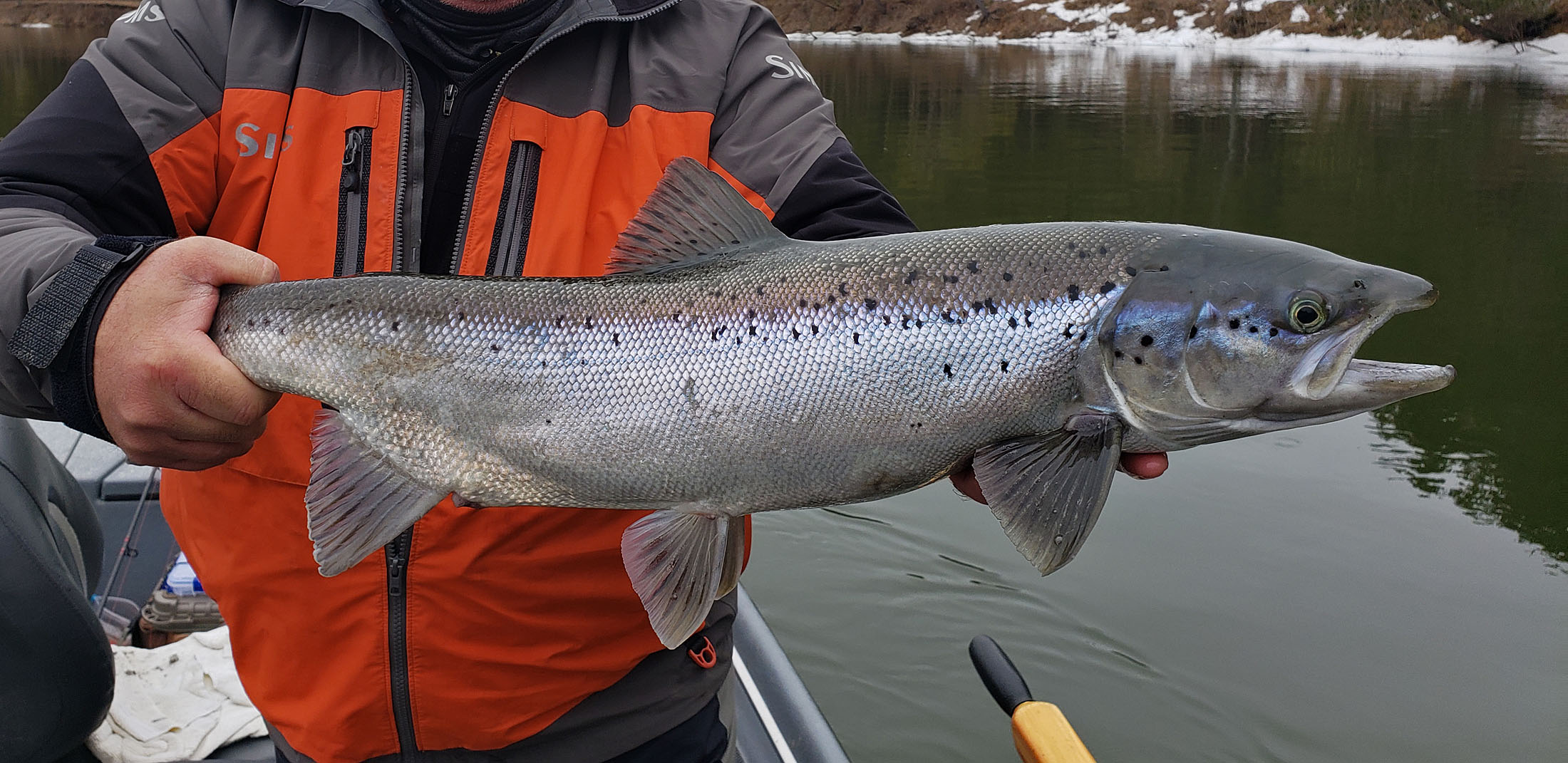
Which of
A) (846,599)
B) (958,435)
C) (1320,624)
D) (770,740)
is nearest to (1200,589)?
(1320,624)

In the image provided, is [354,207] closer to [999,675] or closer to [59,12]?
[999,675]

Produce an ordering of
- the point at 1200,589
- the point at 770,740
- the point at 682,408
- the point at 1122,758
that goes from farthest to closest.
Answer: the point at 1200,589 < the point at 1122,758 < the point at 770,740 < the point at 682,408

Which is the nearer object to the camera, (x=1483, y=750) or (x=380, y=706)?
(x=380, y=706)

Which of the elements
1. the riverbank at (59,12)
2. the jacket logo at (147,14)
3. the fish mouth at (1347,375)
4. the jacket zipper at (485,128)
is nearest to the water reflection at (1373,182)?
the fish mouth at (1347,375)

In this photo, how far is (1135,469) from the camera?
7.07ft

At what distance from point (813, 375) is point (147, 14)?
1.57 meters

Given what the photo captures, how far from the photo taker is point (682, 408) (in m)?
1.99

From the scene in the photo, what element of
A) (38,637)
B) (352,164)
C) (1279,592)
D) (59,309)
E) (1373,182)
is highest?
(352,164)

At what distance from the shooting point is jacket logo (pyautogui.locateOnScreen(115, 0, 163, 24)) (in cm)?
227

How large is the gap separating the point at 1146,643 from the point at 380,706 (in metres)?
5.38

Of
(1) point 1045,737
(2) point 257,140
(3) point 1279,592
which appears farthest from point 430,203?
(3) point 1279,592

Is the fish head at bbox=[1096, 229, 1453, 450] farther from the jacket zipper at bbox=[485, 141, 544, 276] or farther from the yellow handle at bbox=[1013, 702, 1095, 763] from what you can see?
the yellow handle at bbox=[1013, 702, 1095, 763]

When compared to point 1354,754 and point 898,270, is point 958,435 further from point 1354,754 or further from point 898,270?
point 1354,754

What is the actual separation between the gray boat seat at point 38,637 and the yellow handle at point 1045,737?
2.75m
